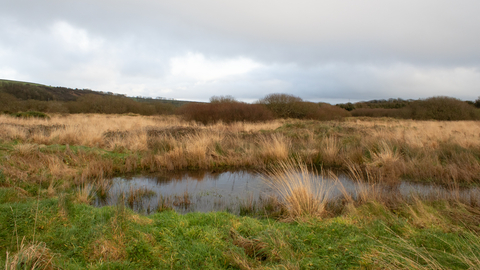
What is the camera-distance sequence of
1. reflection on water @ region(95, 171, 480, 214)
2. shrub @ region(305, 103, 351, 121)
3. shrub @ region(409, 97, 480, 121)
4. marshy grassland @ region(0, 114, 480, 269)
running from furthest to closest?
shrub @ region(305, 103, 351, 121) < shrub @ region(409, 97, 480, 121) < reflection on water @ region(95, 171, 480, 214) < marshy grassland @ region(0, 114, 480, 269)

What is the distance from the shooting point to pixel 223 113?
1770 cm

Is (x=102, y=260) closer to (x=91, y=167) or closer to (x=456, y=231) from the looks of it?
(x=456, y=231)

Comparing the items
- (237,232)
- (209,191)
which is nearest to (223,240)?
(237,232)

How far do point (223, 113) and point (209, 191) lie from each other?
1259 cm

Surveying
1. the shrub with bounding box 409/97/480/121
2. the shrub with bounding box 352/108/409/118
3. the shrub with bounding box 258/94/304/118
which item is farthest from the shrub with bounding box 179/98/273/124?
the shrub with bounding box 352/108/409/118

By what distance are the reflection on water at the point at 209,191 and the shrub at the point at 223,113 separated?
10849mm

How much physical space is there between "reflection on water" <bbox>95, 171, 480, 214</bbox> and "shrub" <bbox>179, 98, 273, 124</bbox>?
10849 mm

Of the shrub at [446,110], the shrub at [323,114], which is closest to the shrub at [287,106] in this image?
the shrub at [323,114]

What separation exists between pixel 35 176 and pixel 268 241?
5115mm

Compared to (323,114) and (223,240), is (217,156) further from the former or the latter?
(323,114)

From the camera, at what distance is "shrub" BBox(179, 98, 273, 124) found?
698 inches

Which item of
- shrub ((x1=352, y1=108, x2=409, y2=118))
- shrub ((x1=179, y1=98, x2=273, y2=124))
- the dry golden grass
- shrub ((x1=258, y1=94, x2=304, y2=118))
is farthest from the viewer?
shrub ((x1=352, y1=108, x2=409, y2=118))

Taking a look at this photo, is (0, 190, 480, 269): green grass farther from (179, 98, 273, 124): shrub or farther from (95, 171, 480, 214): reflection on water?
(179, 98, 273, 124): shrub

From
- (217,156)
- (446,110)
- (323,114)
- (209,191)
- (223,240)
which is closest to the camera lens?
(223,240)
